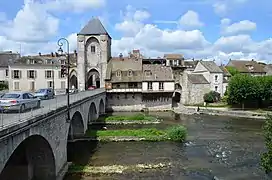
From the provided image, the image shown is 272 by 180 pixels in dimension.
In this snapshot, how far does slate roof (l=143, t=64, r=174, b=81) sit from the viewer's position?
60906mm

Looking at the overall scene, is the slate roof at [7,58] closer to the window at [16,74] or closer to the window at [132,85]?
the window at [16,74]

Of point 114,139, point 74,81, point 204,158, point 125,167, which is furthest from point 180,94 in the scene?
point 125,167

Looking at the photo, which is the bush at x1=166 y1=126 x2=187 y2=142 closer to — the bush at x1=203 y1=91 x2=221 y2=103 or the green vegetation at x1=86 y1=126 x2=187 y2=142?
the green vegetation at x1=86 y1=126 x2=187 y2=142

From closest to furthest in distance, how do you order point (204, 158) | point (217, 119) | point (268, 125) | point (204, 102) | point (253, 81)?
point (268, 125)
point (204, 158)
point (217, 119)
point (253, 81)
point (204, 102)

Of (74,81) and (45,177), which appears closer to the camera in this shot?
(45,177)

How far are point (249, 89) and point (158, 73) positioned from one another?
1697 cm

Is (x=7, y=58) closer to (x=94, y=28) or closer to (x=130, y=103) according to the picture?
(x=94, y=28)

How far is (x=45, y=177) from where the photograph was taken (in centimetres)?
1928

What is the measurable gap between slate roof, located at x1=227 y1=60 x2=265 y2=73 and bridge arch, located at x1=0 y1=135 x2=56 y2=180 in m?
69.2

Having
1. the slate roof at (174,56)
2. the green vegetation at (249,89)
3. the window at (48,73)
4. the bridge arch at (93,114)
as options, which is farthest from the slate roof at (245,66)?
the bridge arch at (93,114)

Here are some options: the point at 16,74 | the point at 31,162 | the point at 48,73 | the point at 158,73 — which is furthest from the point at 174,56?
the point at 31,162

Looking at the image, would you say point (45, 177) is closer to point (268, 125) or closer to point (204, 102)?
point (268, 125)

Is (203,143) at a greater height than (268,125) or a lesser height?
lesser

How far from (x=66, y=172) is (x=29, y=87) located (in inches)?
1733
